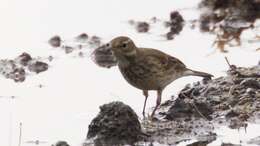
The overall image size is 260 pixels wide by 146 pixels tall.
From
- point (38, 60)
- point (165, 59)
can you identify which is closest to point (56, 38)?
point (38, 60)

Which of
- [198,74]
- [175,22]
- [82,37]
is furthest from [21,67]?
[175,22]

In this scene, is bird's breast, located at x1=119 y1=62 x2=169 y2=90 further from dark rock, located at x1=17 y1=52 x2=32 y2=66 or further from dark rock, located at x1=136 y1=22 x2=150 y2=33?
dark rock, located at x1=136 y1=22 x2=150 y2=33

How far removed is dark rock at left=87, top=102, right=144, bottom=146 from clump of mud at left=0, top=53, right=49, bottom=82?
2814mm

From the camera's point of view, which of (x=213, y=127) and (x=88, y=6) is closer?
(x=213, y=127)

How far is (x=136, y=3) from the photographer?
667 inches

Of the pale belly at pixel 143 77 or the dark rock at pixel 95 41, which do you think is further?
the dark rock at pixel 95 41

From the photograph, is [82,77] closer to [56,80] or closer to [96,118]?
[56,80]

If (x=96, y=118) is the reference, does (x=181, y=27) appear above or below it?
above

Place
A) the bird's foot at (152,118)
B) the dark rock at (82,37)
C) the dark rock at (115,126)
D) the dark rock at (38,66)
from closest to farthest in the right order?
the dark rock at (115,126), the bird's foot at (152,118), the dark rock at (38,66), the dark rock at (82,37)

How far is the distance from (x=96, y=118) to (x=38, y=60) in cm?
337

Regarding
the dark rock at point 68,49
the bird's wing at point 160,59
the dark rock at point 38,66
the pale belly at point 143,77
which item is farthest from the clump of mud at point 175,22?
the pale belly at point 143,77

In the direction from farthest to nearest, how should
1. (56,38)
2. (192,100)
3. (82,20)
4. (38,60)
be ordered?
(82,20) < (56,38) < (38,60) < (192,100)

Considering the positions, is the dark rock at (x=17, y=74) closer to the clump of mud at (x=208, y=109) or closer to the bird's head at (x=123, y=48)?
the bird's head at (x=123, y=48)

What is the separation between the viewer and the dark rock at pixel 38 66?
13.7m
